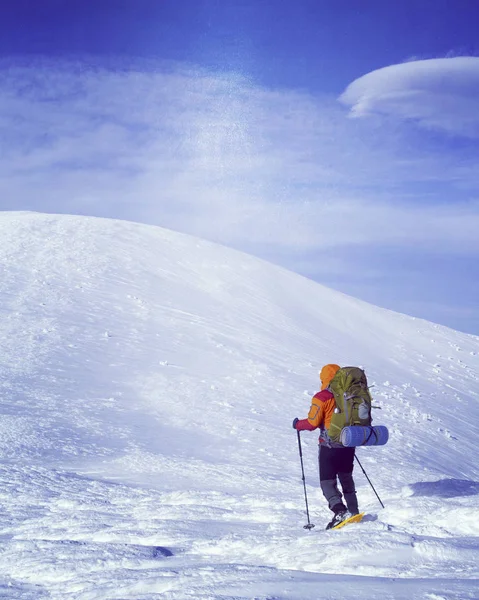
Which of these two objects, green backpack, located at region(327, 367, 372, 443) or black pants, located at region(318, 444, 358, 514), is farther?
black pants, located at region(318, 444, 358, 514)

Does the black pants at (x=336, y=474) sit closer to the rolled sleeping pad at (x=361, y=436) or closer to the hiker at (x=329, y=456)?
the hiker at (x=329, y=456)

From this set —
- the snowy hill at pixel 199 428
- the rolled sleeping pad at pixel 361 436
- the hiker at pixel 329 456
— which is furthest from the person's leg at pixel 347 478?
the rolled sleeping pad at pixel 361 436

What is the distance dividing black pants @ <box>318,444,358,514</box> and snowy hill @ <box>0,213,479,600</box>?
29 centimetres

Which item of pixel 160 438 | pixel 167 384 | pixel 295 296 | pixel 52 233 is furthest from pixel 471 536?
pixel 52 233

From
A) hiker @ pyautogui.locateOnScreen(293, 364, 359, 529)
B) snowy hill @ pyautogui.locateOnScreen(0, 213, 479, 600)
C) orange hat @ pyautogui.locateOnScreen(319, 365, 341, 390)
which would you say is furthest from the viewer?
orange hat @ pyautogui.locateOnScreen(319, 365, 341, 390)

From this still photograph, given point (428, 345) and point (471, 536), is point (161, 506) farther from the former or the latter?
point (428, 345)

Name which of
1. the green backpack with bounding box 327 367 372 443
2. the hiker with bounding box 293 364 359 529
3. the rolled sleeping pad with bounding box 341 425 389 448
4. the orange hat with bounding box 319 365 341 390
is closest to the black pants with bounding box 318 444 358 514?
the hiker with bounding box 293 364 359 529

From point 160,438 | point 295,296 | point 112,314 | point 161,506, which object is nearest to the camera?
point 161,506

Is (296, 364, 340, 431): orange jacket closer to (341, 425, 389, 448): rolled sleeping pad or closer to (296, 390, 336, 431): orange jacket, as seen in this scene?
(296, 390, 336, 431): orange jacket

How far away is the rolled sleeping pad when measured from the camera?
6.46m

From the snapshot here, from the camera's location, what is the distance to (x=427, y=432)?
16.9 m

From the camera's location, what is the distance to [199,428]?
530 inches

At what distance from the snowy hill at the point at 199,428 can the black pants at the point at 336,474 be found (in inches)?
11.4

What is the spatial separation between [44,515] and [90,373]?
8.99 meters
